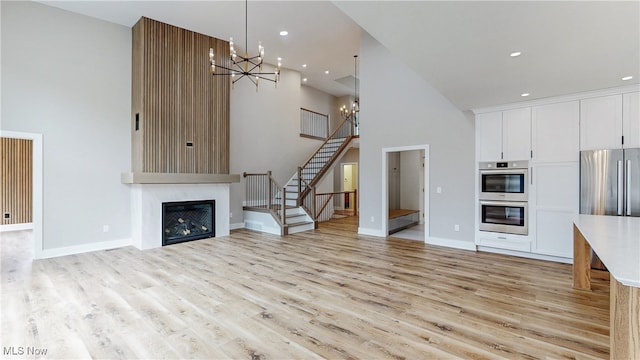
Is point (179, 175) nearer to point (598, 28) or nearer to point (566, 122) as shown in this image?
point (598, 28)

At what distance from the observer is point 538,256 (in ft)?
15.7

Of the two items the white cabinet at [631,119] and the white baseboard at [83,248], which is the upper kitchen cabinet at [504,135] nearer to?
the white cabinet at [631,119]

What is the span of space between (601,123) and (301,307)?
496 cm

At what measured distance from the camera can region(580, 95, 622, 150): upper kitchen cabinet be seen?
4090mm

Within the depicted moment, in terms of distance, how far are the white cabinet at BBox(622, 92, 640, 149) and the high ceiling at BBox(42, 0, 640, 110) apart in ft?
0.97

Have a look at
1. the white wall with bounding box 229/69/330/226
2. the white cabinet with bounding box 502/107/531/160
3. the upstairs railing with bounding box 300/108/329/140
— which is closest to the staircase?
the white wall with bounding box 229/69/330/226

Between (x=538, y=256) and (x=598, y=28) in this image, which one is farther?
(x=538, y=256)

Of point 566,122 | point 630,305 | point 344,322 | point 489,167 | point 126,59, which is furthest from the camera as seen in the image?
point 126,59

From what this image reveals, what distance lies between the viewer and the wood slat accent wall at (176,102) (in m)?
5.57

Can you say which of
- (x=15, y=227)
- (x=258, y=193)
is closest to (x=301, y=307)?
(x=258, y=193)

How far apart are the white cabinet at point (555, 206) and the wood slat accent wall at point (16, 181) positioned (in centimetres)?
1167

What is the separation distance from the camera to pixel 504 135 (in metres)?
5.03

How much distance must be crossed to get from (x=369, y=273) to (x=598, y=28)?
348 cm

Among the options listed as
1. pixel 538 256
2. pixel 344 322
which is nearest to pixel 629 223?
pixel 538 256
